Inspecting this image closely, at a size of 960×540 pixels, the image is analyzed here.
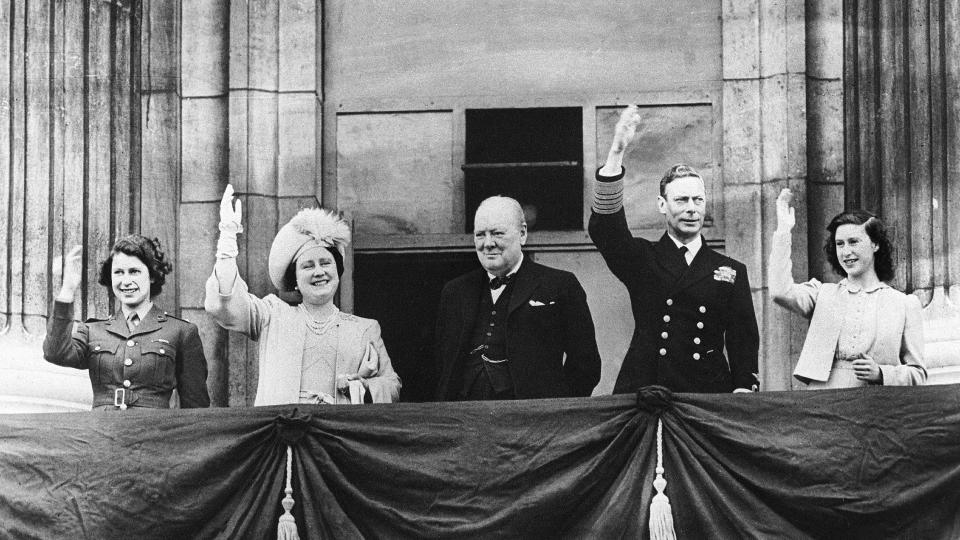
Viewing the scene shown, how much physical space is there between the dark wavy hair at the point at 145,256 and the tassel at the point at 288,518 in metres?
1.57

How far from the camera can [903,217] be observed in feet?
50.3

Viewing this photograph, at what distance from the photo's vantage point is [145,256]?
14.2 m

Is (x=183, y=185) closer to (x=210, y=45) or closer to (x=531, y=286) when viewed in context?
(x=210, y=45)

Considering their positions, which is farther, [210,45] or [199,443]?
[210,45]

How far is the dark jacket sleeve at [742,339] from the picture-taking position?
13.8 meters

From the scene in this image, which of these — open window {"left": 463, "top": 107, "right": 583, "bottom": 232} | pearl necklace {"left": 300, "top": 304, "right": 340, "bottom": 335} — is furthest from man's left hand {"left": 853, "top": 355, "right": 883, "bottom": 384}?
open window {"left": 463, "top": 107, "right": 583, "bottom": 232}

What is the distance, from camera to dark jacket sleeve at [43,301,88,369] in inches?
544

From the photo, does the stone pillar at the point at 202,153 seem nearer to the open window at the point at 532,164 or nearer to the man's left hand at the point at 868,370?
the open window at the point at 532,164

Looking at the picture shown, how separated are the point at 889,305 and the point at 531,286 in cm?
209

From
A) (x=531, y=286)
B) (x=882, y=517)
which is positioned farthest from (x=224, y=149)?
(x=882, y=517)

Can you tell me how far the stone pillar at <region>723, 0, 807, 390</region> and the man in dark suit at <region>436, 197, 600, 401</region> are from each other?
7.10ft

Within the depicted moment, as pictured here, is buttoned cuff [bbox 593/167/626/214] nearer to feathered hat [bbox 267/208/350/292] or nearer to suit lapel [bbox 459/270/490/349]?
suit lapel [bbox 459/270/490/349]

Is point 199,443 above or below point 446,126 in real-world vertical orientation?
below

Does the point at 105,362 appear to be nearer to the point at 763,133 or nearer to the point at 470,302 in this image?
the point at 470,302
